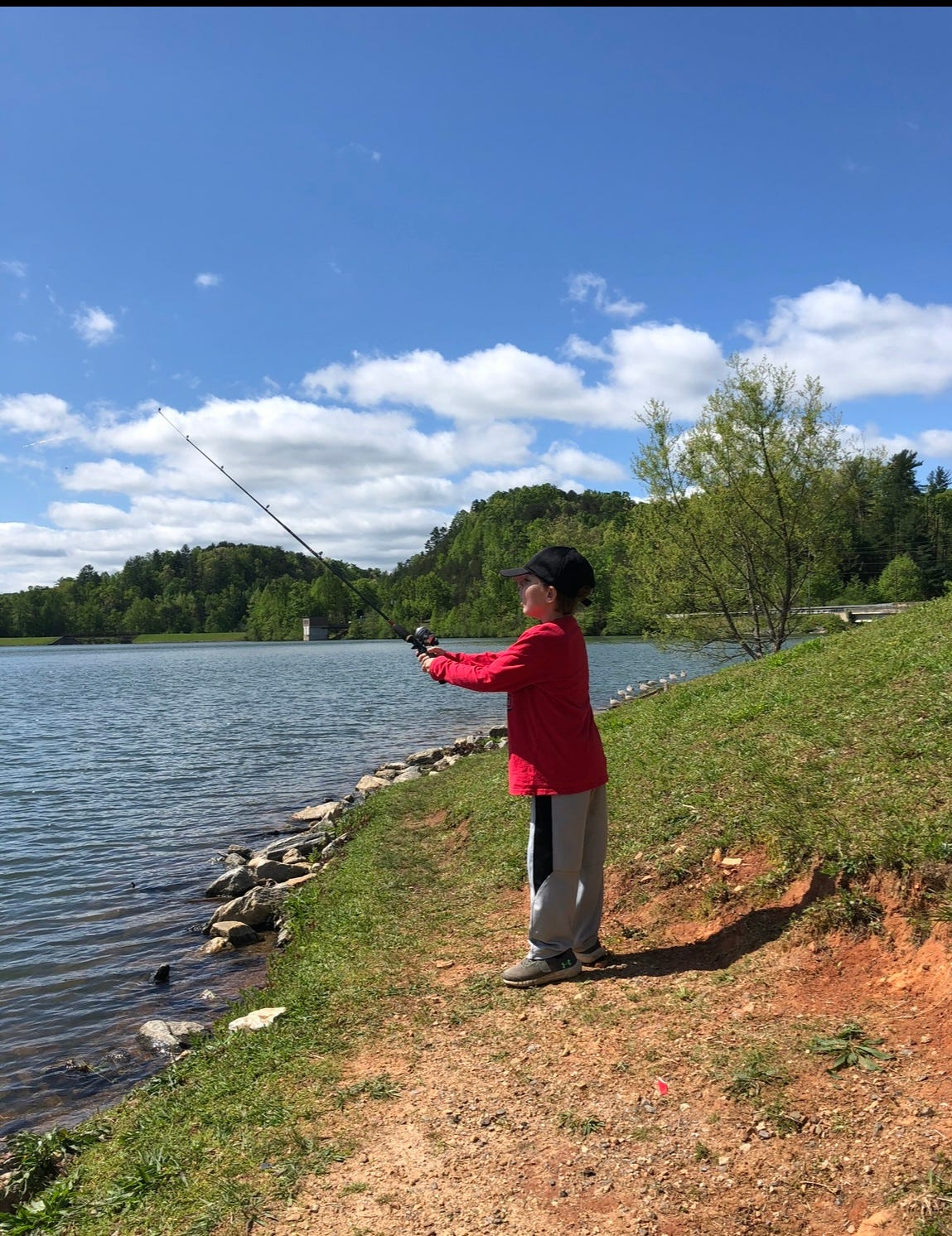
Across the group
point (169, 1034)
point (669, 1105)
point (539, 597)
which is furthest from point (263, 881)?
point (669, 1105)

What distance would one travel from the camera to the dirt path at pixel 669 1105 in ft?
11.9

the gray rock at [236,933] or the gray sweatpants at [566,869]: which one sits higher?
the gray sweatpants at [566,869]

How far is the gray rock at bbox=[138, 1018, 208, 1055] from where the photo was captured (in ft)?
26.1

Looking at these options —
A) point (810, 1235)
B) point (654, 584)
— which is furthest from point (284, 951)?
point (654, 584)

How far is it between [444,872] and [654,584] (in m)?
19.1

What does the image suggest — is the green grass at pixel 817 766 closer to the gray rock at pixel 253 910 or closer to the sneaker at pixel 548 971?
the sneaker at pixel 548 971

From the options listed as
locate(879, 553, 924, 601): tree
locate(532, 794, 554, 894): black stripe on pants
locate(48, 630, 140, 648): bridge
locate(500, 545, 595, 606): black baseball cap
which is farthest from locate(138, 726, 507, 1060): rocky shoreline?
locate(48, 630, 140, 648): bridge

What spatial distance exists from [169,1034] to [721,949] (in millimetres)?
5348

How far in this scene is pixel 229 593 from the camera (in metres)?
200

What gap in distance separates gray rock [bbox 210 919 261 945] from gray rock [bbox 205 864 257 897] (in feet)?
5.69

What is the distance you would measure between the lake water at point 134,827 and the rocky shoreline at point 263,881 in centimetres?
25

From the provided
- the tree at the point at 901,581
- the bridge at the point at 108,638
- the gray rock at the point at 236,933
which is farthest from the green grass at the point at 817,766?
the bridge at the point at 108,638

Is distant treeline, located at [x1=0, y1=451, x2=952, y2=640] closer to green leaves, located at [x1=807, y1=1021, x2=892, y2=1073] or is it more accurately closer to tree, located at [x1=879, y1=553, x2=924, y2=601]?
tree, located at [x1=879, y1=553, x2=924, y2=601]

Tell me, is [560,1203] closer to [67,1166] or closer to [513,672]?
[513,672]
